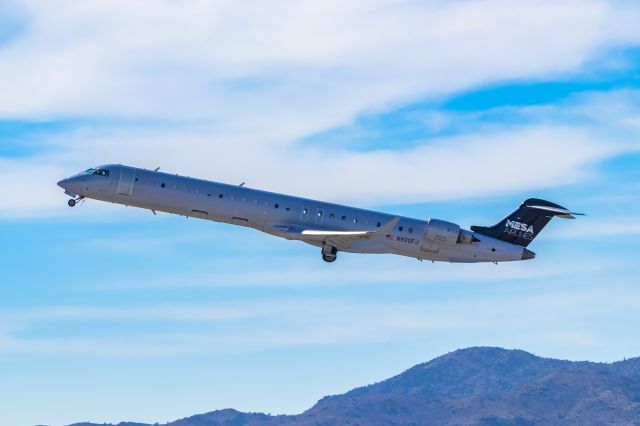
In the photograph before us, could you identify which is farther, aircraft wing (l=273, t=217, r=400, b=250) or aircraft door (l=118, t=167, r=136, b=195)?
aircraft wing (l=273, t=217, r=400, b=250)

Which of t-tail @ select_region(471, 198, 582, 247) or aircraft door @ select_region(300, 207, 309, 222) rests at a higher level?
t-tail @ select_region(471, 198, 582, 247)

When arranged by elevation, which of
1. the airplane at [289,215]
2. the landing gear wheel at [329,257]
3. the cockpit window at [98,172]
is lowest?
the landing gear wheel at [329,257]

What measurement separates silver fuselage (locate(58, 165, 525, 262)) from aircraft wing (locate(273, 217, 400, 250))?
21cm

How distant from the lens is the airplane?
281 ft

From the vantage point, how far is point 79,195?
8769 cm

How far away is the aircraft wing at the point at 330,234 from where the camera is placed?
85.8 metres

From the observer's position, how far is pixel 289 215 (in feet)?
286

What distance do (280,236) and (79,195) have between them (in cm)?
1587

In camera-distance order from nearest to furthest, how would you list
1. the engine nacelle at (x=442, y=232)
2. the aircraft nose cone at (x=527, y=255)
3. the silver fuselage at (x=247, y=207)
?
the silver fuselage at (x=247, y=207)
the engine nacelle at (x=442, y=232)
the aircraft nose cone at (x=527, y=255)

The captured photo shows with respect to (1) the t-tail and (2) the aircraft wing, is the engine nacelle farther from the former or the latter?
(1) the t-tail

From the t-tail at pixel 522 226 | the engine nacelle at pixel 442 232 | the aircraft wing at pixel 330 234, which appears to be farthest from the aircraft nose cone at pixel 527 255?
the aircraft wing at pixel 330 234

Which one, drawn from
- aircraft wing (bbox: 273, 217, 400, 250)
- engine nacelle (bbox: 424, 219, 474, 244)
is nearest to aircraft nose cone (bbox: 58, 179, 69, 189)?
aircraft wing (bbox: 273, 217, 400, 250)

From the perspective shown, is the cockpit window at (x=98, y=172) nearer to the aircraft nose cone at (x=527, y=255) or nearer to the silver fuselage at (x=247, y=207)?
the silver fuselage at (x=247, y=207)

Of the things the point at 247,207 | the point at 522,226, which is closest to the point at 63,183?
the point at 247,207
